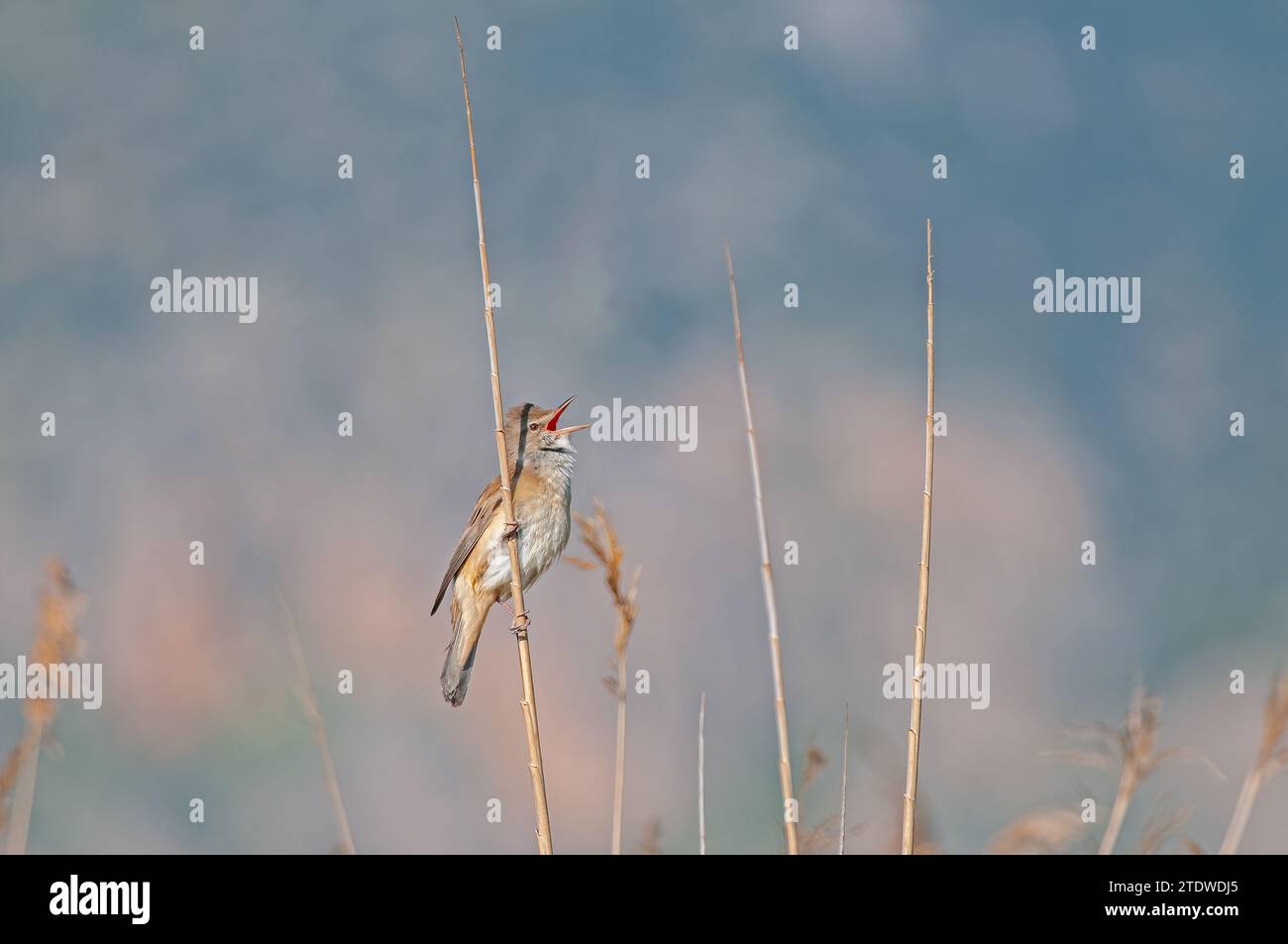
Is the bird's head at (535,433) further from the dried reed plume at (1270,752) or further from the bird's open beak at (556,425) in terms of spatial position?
the dried reed plume at (1270,752)

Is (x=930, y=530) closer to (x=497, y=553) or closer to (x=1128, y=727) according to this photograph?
(x=1128, y=727)

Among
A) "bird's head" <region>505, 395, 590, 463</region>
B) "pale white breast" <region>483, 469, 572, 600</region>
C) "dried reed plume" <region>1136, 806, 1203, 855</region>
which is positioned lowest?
"dried reed plume" <region>1136, 806, 1203, 855</region>

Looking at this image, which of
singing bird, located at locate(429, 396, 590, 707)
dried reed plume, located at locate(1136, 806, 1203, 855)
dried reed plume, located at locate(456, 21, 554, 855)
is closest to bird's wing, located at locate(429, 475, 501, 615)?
singing bird, located at locate(429, 396, 590, 707)

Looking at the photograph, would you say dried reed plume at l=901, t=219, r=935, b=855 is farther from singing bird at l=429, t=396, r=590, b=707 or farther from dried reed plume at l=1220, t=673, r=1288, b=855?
singing bird at l=429, t=396, r=590, b=707

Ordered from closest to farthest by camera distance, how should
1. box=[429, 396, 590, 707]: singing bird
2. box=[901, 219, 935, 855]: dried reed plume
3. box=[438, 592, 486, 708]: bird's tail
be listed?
box=[901, 219, 935, 855]: dried reed plume
box=[438, 592, 486, 708]: bird's tail
box=[429, 396, 590, 707]: singing bird

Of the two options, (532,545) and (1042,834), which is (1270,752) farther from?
(532,545)

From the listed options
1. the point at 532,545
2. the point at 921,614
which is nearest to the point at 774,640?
the point at 921,614
